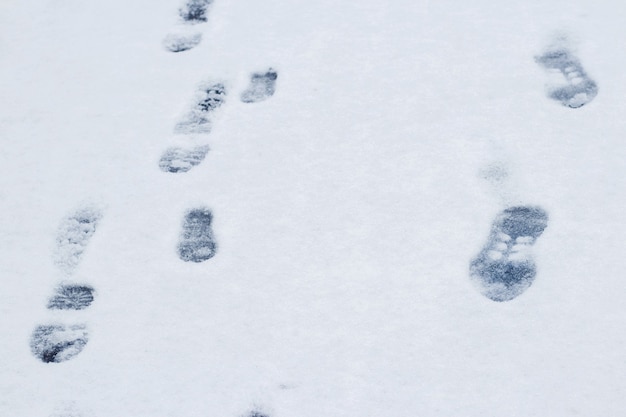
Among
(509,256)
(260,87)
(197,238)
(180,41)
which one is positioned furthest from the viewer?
(180,41)

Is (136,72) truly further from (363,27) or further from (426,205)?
(426,205)

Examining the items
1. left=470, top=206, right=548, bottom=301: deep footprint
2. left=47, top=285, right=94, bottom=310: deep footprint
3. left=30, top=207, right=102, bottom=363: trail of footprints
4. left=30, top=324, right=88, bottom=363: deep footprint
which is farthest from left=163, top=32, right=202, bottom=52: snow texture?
left=470, top=206, right=548, bottom=301: deep footprint

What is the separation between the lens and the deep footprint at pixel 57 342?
5.06 ft

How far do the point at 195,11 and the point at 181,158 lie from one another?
607 millimetres

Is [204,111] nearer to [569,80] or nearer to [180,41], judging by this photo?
[180,41]

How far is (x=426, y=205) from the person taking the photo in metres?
1.69

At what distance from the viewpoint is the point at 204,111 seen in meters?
1.92

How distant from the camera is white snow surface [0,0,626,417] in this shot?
1466 mm

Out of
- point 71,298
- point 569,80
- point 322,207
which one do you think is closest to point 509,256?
point 322,207

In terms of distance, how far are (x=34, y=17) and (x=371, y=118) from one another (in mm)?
1228

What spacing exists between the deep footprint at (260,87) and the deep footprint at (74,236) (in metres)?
0.53

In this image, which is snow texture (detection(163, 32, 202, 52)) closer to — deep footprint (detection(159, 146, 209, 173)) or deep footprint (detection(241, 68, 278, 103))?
deep footprint (detection(241, 68, 278, 103))

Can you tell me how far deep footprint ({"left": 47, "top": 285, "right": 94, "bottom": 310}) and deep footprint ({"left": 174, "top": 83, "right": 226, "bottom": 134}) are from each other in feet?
1.69

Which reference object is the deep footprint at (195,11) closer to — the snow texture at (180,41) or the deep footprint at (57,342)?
the snow texture at (180,41)
